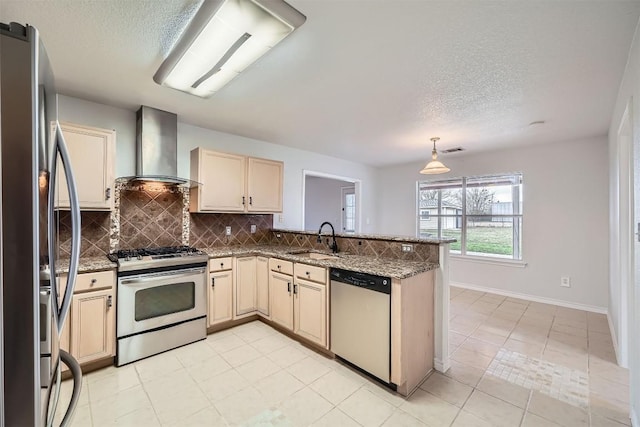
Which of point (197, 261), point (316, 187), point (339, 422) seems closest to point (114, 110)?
point (197, 261)

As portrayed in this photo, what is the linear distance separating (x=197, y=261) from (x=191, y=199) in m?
0.94

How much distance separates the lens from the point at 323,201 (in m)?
8.25

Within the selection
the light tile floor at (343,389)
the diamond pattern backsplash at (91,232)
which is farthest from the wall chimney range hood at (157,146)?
the light tile floor at (343,389)

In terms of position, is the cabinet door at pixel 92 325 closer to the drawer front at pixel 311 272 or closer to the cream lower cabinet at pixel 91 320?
the cream lower cabinet at pixel 91 320

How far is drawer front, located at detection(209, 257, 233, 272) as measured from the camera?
3012 millimetres

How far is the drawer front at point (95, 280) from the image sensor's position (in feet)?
7.30

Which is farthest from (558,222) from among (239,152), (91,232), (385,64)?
(91,232)

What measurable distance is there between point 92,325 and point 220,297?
1.10m

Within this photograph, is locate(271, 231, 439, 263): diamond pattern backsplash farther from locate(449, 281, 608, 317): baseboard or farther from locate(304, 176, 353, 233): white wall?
locate(304, 176, 353, 233): white wall

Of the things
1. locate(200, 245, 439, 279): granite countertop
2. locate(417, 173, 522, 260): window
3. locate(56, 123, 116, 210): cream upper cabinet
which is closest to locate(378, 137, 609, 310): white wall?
locate(417, 173, 522, 260): window

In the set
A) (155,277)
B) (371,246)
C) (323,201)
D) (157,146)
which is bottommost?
(155,277)

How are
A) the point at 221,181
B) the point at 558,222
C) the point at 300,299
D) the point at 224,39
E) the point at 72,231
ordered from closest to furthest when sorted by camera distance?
the point at 72,231 < the point at 224,39 < the point at 300,299 < the point at 221,181 < the point at 558,222

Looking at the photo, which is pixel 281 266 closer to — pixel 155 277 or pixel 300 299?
pixel 300 299

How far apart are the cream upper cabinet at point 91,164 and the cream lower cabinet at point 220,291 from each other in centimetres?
116
